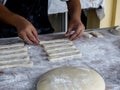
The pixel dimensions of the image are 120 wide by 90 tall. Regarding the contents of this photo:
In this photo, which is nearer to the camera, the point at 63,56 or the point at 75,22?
the point at 63,56

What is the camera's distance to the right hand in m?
1.02

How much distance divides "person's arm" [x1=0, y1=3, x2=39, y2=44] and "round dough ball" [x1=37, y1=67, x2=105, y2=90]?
0.28m

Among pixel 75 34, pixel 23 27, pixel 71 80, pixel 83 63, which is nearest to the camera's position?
pixel 71 80

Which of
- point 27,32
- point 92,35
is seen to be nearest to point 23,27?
point 27,32

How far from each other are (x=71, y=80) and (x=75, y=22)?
0.51 metres

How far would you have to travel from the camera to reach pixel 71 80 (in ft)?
2.48

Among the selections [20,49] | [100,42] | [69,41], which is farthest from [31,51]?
[100,42]

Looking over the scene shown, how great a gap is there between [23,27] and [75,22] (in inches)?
12.2

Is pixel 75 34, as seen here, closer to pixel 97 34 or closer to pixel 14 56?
pixel 97 34

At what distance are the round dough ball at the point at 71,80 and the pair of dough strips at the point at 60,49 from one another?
0.48 feet

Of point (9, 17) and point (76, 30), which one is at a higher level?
point (9, 17)

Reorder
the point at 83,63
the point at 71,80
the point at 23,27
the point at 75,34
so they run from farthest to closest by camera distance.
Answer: the point at 75,34 → the point at 23,27 → the point at 83,63 → the point at 71,80

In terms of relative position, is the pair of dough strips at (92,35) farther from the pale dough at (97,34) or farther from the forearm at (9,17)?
the forearm at (9,17)

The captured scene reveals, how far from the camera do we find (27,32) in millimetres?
1019
